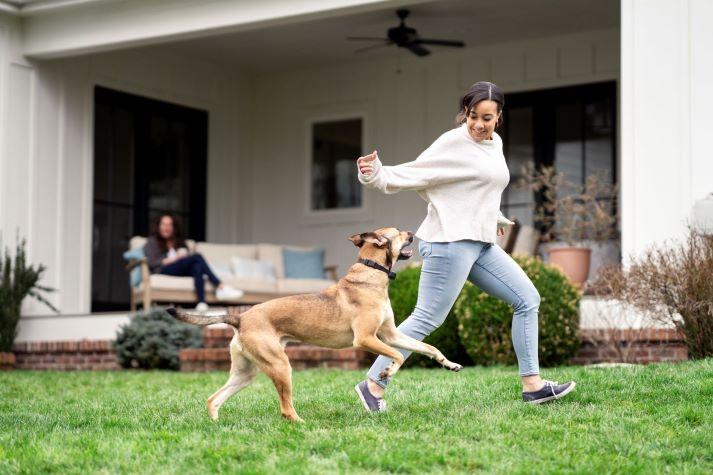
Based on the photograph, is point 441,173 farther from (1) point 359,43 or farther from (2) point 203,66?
(2) point 203,66

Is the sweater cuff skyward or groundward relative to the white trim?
groundward

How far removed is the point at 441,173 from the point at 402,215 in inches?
361

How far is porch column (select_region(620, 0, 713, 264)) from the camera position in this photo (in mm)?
9023

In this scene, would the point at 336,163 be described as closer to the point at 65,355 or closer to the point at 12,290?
the point at 65,355

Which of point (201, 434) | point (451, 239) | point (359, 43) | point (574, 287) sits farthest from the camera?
point (359, 43)

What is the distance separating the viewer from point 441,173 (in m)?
5.62

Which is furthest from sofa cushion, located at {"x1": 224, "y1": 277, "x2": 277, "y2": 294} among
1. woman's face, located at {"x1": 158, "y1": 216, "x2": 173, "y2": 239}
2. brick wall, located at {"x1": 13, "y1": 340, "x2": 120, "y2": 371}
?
brick wall, located at {"x1": 13, "y1": 340, "x2": 120, "y2": 371}

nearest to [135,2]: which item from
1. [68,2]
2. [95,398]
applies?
[68,2]

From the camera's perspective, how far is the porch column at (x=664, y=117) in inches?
355

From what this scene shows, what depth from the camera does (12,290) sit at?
12062 mm

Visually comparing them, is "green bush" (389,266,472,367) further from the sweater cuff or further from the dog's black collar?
the sweater cuff

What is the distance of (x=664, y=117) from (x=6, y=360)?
24.3ft

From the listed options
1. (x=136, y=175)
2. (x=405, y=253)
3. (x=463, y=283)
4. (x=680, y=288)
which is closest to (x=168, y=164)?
(x=136, y=175)

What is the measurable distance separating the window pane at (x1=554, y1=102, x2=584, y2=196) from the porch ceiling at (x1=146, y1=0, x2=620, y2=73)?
0.99 metres
